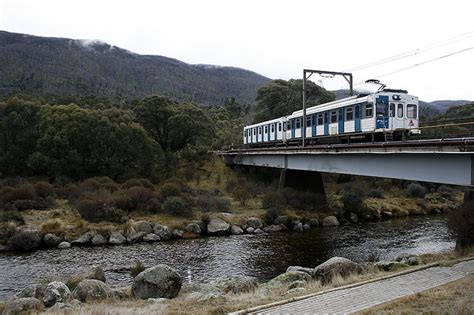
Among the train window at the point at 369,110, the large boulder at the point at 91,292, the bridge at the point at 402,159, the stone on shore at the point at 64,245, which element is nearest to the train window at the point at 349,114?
the train window at the point at 369,110

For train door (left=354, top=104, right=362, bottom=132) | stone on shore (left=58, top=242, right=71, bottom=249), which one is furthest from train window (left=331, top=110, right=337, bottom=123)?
stone on shore (left=58, top=242, right=71, bottom=249)

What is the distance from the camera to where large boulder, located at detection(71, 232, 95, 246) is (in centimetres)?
2658

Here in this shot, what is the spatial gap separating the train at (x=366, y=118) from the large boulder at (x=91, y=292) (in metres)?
15.9

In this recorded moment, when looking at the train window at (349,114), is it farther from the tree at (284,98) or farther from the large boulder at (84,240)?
the tree at (284,98)

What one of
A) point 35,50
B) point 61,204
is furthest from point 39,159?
point 35,50

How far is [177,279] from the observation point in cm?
1480

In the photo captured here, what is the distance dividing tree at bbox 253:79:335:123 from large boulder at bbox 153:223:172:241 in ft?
130

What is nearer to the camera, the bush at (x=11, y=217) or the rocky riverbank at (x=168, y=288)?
the rocky riverbank at (x=168, y=288)

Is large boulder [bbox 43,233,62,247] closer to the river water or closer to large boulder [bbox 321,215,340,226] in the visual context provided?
the river water

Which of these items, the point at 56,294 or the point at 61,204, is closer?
the point at 56,294

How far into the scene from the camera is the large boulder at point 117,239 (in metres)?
27.2

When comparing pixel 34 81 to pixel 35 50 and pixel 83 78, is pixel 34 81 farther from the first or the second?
pixel 35 50

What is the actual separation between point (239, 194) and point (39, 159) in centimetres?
1921

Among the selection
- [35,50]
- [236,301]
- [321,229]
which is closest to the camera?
[236,301]
